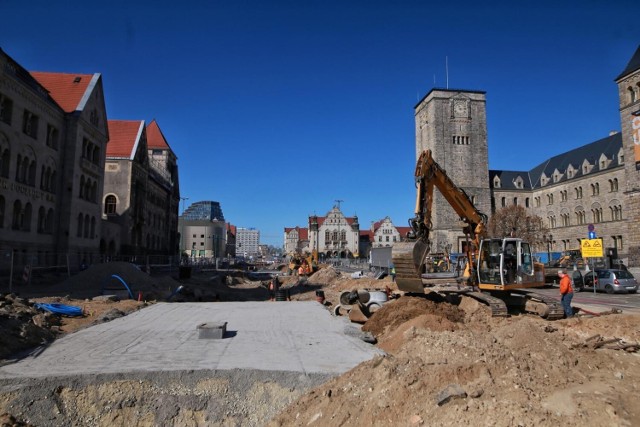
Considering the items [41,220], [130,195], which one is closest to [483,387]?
[41,220]

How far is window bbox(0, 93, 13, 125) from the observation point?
2530cm

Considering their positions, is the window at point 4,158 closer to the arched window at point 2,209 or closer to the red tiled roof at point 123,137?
the arched window at point 2,209

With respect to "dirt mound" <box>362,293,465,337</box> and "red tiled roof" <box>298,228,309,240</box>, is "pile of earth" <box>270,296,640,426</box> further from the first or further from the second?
"red tiled roof" <box>298,228,309,240</box>

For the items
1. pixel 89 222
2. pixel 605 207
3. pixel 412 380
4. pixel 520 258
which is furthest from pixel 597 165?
pixel 412 380

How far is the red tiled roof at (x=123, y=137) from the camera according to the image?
45.3 m

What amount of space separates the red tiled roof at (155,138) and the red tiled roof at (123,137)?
18055 millimetres

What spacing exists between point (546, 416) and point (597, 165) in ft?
258

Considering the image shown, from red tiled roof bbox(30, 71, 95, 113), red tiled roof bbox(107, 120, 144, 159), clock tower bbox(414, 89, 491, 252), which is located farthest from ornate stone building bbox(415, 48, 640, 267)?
red tiled roof bbox(30, 71, 95, 113)

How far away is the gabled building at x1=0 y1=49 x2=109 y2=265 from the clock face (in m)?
61.6

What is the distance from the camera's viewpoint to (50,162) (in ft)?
102

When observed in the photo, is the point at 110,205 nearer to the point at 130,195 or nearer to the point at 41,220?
the point at 130,195

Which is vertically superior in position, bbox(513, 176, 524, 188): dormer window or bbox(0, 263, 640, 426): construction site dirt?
bbox(513, 176, 524, 188): dormer window

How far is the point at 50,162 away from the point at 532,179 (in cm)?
8732

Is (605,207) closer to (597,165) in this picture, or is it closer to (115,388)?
(597,165)
